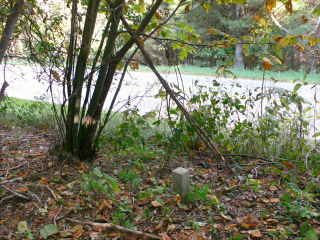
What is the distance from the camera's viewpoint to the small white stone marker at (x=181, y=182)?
9.87 feet

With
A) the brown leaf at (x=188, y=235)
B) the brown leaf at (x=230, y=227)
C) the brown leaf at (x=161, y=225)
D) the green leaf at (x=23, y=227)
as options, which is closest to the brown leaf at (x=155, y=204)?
the brown leaf at (x=161, y=225)

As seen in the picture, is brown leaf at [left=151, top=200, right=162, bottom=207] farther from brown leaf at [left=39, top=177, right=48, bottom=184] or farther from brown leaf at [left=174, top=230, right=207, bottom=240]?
brown leaf at [left=39, top=177, right=48, bottom=184]

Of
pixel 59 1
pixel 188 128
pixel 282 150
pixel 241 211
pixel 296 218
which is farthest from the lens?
pixel 59 1

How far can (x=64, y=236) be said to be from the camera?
2430 millimetres

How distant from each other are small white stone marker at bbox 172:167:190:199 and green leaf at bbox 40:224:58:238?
113 cm

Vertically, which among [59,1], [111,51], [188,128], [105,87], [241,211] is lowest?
[241,211]

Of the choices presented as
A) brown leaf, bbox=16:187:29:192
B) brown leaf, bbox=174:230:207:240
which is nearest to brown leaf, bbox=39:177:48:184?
brown leaf, bbox=16:187:29:192

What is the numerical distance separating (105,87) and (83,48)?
1.63 ft

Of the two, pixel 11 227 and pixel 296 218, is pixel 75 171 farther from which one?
pixel 296 218

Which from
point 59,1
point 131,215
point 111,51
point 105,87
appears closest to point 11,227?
point 131,215

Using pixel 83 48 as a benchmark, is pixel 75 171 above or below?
below

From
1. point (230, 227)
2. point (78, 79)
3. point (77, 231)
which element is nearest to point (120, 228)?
point (77, 231)

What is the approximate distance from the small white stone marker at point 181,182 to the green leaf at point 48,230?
1.13 meters

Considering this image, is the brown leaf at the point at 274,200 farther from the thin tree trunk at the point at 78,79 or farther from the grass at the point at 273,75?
the thin tree trunk at the point at 78,79
